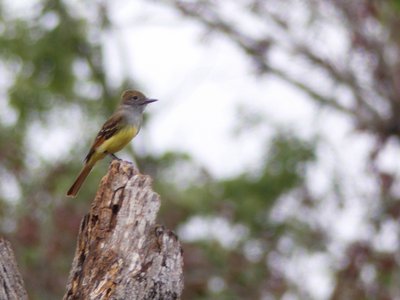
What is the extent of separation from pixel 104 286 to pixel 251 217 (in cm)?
1201

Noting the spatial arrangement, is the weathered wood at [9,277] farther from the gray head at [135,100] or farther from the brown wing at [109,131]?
the gray head at [135,100]

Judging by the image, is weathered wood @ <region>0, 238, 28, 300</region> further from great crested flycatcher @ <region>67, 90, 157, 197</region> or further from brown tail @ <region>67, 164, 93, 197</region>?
great crested flycatcher @ <region>67, 90, 157, 197</region>

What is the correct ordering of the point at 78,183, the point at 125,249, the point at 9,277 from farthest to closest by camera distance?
1. the point at 78,183
2. the point at 125,249
3. the point at 9,277

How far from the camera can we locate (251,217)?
1900 centimetres

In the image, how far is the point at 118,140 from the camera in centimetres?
995

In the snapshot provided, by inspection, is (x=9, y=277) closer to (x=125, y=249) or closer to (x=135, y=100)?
(x=125, y=249)

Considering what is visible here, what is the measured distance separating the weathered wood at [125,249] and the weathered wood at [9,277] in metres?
0.34

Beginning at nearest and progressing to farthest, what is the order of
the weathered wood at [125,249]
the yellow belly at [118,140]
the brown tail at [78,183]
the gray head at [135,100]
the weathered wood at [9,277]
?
the weathered wood at [9,277] → the weathered wood at [125,249] → the brown tail at [78,183] → the yellow belly at [118,140] → the gray head at [135,100]

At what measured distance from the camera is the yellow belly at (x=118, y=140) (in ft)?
32.6

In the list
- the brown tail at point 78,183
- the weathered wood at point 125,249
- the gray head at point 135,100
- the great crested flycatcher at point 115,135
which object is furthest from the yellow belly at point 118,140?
the weathered wood at point 125,249

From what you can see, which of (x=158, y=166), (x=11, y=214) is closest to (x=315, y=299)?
(x=158, y=166)

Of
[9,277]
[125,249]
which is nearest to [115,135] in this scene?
[125,249]

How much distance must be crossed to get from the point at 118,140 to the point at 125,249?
9.28 feet

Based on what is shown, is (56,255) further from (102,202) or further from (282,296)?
(102,202)
